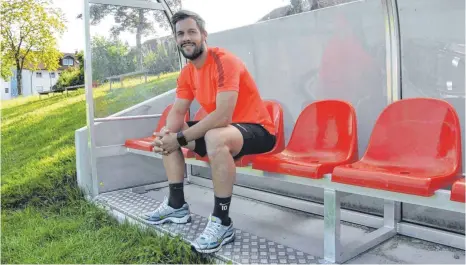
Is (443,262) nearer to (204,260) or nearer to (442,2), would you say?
(204,260)

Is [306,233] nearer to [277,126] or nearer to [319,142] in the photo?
[319,142]

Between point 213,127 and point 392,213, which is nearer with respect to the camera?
point 213,127

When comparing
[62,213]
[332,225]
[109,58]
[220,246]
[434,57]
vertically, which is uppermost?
[109,58]

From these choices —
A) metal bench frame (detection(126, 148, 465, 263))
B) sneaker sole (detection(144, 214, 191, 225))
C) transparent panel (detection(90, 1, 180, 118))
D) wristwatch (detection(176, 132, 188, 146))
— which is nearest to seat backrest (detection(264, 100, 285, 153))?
metal bench frame (detection(126, 148, 465, 263))

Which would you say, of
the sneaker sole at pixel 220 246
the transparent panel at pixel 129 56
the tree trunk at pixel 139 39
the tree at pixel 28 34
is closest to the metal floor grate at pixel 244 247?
the sneaker sole at pixel 220 246

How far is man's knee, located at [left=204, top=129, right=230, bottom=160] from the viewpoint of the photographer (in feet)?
8.24

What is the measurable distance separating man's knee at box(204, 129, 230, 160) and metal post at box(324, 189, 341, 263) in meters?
→ 0.66

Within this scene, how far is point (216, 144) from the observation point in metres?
2.51

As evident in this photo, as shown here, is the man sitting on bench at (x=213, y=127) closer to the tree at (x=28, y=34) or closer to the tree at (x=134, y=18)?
the tree at (x=134, y=18)

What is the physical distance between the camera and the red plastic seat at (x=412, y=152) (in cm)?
200

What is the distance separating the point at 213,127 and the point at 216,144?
0.58 ft

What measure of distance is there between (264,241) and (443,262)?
1.06 m

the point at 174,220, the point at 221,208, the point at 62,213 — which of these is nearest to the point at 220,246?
the point at 221,208

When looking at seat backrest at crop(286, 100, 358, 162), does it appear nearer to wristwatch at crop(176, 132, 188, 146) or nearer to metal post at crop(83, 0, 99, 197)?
wristwatch at crop(176, 132, 188, 146)
